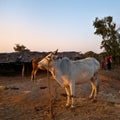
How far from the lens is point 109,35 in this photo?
33.1 meters

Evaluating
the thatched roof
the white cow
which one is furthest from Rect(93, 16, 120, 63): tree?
the white cow

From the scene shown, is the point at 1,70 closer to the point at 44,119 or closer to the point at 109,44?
the point at 109,44

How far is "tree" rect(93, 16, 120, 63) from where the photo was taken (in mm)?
32656

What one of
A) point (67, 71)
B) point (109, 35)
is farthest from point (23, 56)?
point (67, 71)

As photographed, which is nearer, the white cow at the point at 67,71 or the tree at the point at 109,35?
the white cow at the point at 67,71

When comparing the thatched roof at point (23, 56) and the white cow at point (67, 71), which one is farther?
the thatched roof at point (23, 56)

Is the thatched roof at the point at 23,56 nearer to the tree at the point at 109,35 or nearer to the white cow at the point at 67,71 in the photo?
the tree at the point at 109,35

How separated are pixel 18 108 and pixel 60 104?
143cm

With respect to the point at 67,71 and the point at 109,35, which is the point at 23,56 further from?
the point at 67,71

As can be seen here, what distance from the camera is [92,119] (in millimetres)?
8820

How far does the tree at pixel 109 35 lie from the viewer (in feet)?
107

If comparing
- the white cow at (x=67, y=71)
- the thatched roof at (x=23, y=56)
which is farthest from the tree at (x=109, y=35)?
the white cow at (x=67, y=71)

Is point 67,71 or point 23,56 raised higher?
point 23,56

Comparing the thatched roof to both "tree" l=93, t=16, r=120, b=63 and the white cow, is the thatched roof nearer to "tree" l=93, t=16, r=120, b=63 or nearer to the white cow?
"tree" l=93, t=16, r=120, b=63
